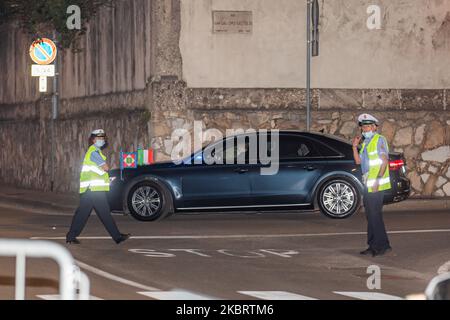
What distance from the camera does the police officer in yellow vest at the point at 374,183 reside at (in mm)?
17266

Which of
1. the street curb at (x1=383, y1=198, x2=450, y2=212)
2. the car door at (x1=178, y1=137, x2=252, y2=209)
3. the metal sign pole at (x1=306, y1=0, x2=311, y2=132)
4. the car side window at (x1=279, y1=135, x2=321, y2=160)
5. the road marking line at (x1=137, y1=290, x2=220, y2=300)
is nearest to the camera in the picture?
the road marking line at (x1=137, y1=290, x2=220, y2=300)

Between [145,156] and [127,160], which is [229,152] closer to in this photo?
[127,160]

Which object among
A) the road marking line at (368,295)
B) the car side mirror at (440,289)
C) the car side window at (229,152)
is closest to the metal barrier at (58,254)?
the car side mirror at (440,289)

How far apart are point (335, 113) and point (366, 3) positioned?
2408 mm

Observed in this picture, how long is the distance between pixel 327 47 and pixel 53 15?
21.9 ft

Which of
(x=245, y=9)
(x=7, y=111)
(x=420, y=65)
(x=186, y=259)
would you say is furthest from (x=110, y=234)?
(x=7, y=111)

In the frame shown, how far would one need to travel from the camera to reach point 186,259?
16.7 meters

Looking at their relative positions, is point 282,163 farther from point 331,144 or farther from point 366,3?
point 366,3

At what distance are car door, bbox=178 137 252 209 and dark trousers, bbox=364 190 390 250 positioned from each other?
17.3 ft

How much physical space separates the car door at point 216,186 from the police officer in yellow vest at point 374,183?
4905 mm

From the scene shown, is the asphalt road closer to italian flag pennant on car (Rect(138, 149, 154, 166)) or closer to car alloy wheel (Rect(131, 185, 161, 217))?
car alloy wheel (Rect(131, 185, 161, 217))

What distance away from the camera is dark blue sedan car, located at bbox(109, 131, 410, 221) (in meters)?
22.4

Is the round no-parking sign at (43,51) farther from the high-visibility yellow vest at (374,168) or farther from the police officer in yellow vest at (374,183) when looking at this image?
the high-visibility yellow vest at (374,168)

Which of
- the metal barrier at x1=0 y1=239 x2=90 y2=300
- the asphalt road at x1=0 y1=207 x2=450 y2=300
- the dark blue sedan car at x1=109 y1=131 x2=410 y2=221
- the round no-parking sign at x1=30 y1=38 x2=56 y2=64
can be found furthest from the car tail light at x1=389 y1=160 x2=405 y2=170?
the metal barrier at x1=0 y1=239 x2=90 y2=300
